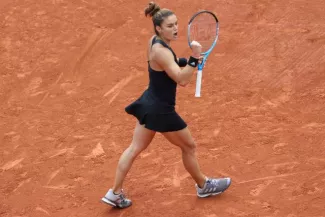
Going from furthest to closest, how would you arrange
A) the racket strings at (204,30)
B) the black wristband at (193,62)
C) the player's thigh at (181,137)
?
the racket strings at (204,30), the player's thigh at (181,137), the black wristband at (193,62)

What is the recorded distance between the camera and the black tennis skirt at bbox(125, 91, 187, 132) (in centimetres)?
554

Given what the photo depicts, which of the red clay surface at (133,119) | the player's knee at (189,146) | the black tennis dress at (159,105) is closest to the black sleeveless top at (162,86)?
the black tennis dress at (159,105)

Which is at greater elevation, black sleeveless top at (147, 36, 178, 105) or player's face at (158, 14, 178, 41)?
player's face at (158, 14, 178, 41)

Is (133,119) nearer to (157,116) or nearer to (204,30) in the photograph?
(204,30)

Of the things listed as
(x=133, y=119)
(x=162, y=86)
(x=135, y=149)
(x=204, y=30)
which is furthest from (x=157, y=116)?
(x=133, y=119)

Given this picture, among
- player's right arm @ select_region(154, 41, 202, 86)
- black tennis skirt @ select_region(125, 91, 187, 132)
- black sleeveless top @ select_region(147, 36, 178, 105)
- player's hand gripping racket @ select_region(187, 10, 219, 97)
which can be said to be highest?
player's hand gripping racket @ select_region(187, 10, 219, 97)

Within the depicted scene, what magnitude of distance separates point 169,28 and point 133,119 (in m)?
2.70

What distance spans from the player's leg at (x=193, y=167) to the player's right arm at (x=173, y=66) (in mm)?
643

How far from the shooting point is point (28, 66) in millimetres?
9219

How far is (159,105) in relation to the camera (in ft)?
18.1

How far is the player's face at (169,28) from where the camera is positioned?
524 cm

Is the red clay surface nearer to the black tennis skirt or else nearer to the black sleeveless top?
the black tennis skirt

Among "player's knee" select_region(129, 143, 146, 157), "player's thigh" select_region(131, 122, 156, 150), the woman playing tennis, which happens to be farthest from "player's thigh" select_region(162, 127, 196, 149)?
"player's knee" select_region(129, 143, 146, 157)

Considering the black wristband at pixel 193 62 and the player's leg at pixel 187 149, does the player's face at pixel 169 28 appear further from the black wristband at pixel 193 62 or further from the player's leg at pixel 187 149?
the player's leg at pixel 187 149
